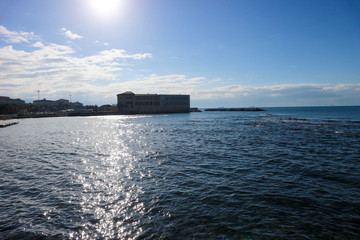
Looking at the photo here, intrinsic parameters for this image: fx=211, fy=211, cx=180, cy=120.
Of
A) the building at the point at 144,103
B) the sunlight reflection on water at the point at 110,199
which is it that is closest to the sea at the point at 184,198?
the sunlight reflection on water at the point at 110,199

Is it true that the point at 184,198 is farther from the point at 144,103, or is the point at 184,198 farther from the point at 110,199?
the point at 144,103

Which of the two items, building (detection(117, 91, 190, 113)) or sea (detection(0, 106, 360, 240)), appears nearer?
sea (detection(0, 106, 360, 240))

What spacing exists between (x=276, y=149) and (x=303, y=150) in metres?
2.32

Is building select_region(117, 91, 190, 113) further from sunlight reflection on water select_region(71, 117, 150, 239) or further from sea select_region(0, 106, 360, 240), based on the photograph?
sunlight reflection on water select_region(71, 117, 150, 239)

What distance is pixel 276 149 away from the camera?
2066cm

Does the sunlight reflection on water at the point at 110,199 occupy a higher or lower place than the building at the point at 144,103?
lower

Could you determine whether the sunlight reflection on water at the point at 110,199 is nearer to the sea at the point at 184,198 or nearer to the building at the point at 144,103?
the sea at the point at 184,198

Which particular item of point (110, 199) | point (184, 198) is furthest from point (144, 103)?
point (184, 198)

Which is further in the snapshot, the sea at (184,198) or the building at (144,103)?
the building at (144,103)

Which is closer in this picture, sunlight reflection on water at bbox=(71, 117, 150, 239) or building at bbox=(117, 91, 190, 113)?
sunlight reflection on water at bbox=(71, 117, 150, 239)

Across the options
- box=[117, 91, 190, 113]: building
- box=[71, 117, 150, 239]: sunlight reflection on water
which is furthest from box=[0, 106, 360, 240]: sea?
box=[117, 91, 190, 113]: building

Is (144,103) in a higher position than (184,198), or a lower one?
higher

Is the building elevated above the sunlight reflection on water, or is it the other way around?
the building

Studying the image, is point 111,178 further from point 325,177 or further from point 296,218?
point 325,177
